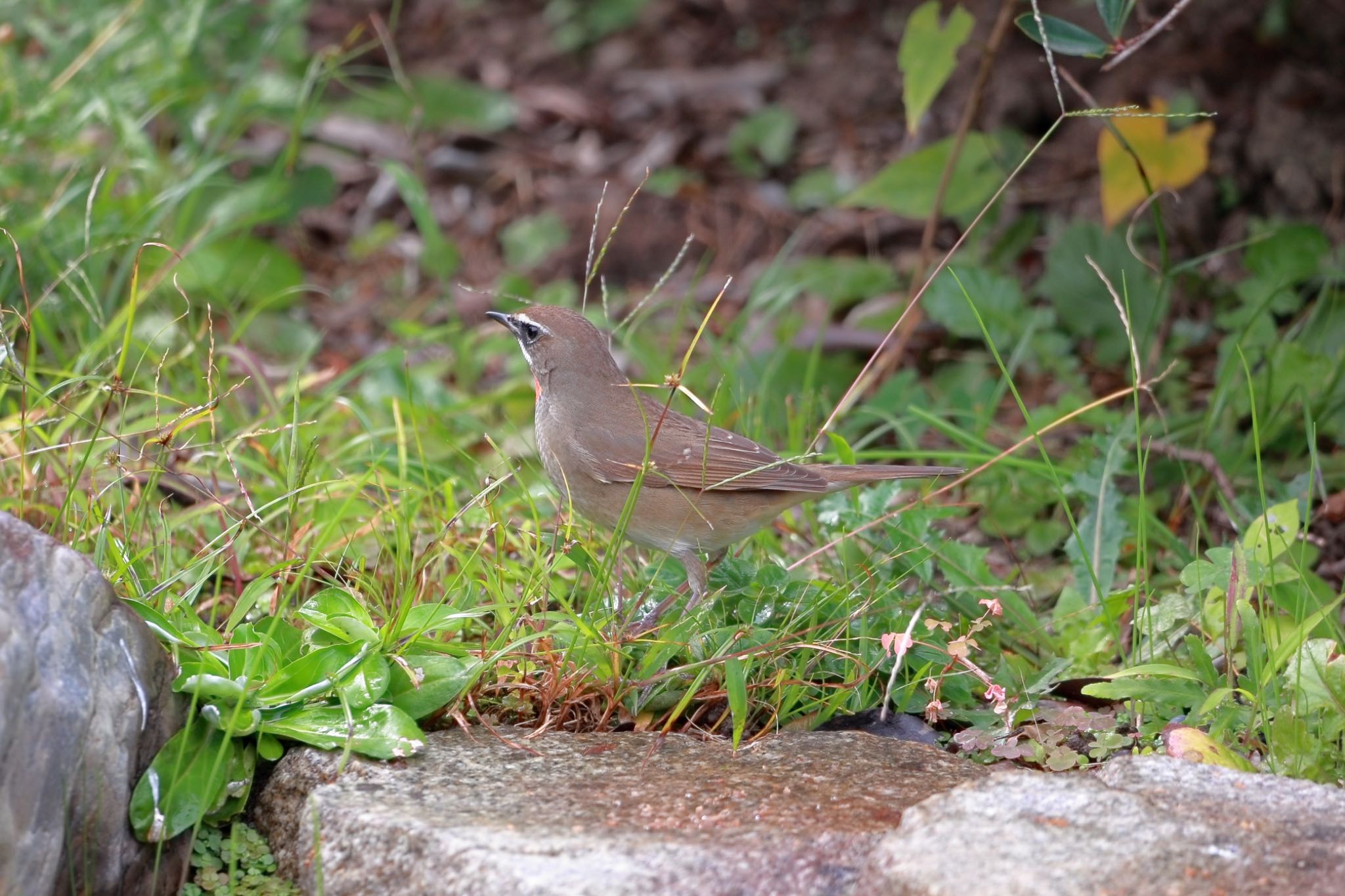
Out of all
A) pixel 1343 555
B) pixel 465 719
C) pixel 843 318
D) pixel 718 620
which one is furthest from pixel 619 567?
pixel 843 318

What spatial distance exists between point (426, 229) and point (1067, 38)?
3425mm

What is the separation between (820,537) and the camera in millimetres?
4777

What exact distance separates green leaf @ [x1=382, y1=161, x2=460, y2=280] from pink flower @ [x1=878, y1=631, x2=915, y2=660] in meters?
3.63

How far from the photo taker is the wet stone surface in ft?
9.28

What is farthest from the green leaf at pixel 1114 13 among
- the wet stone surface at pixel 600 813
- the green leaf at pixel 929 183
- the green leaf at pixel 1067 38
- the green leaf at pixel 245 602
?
the green leaf at pixel 245 602

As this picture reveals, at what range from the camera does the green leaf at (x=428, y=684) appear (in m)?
3.54

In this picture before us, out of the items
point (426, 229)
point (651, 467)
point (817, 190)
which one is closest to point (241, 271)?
point (426, 229)

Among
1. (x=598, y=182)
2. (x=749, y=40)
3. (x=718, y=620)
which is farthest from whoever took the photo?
(x=749, y=40)

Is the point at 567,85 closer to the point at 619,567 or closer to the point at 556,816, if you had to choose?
the point at 619,567

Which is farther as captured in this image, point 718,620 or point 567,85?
point 567,85

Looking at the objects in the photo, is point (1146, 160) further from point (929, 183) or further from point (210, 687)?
point (210, 687)

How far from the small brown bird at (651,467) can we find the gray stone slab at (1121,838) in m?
1.31

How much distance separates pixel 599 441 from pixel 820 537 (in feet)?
2.71

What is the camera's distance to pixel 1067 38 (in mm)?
4566
